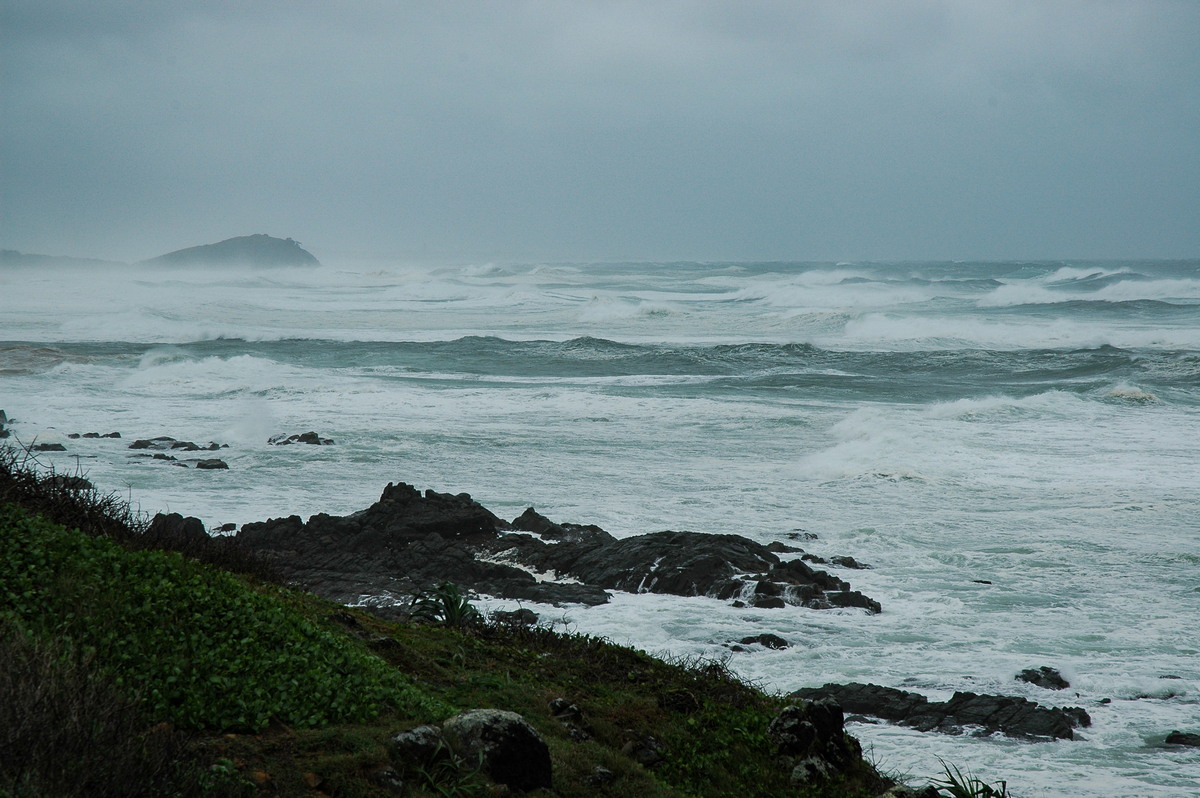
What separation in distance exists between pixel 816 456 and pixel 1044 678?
37.8 ft

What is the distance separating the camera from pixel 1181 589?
12.3 metres

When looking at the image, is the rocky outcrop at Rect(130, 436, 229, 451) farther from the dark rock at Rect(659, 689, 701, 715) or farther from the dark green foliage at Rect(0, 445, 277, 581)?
the dark rock at Rect(659, 689, 701, 715)

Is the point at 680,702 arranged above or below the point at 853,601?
above

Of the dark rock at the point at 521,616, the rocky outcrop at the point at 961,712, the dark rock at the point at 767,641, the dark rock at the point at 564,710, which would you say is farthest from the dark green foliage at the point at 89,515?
the rocky outcrop at the point at 961,712

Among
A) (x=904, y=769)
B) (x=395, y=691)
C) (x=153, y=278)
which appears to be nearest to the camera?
(x=395, y=691)

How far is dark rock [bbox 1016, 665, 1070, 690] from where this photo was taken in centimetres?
909

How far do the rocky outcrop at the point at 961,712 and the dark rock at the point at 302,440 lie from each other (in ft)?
49.8

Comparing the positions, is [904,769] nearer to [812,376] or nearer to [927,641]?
[927,641]

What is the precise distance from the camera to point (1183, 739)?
7934mm

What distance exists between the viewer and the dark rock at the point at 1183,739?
7895mm

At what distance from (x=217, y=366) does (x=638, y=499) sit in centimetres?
2464

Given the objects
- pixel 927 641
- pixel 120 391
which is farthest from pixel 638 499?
pixel 120 391

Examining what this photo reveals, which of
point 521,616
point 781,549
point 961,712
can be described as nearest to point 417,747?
point 961,712

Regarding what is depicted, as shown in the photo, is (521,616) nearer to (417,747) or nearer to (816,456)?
(417,747)
